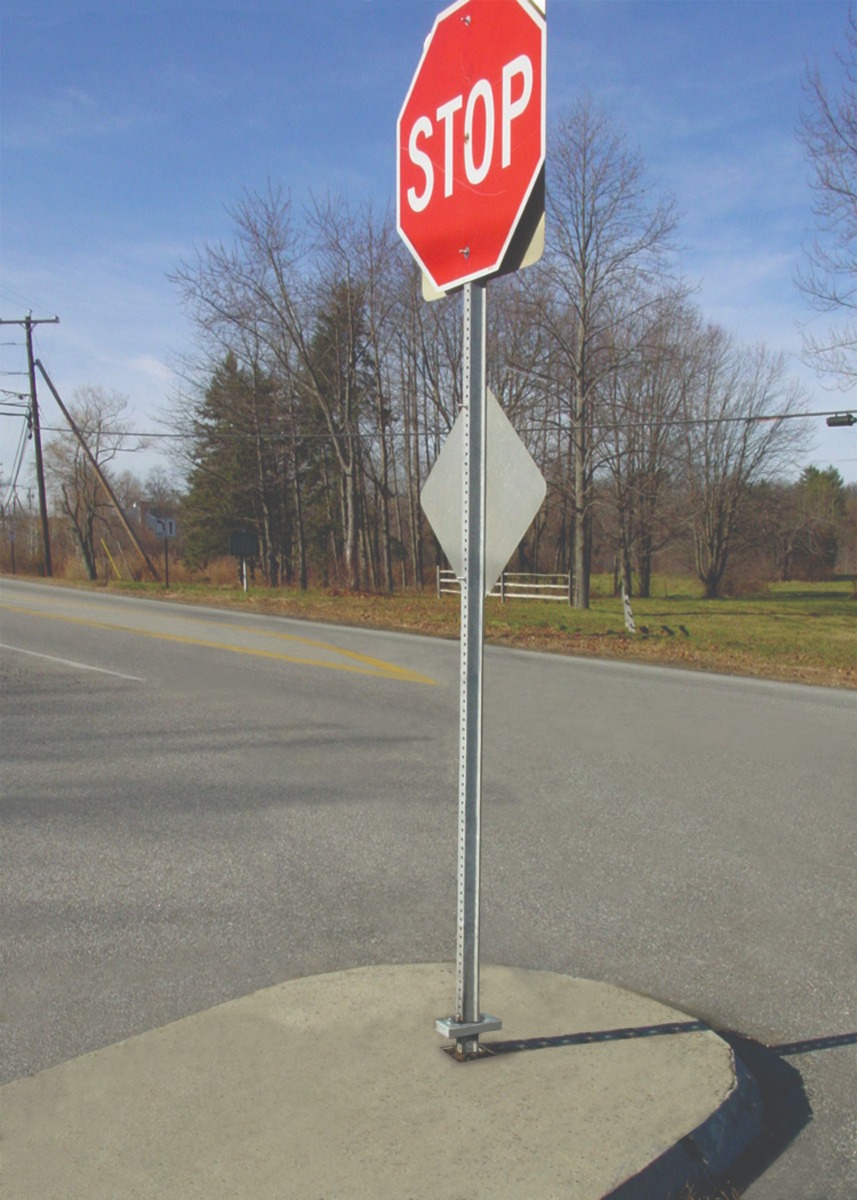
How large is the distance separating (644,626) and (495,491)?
20713 millimetres

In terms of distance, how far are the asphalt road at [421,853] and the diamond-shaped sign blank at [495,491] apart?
6.48 ft

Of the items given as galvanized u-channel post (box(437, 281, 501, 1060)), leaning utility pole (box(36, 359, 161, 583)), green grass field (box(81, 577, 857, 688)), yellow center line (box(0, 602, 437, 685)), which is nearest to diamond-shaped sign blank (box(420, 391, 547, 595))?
galvanized u-channel post (box(437, 281, 501, 1060))

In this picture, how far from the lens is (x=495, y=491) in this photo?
10.8 feet

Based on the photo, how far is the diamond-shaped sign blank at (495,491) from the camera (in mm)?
3223

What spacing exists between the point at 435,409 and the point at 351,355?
5880 millimetres

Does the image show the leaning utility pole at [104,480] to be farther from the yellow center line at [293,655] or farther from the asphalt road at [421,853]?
the asphalt road at [421,853]

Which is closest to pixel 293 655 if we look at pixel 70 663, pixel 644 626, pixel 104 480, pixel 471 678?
pixel 70 663

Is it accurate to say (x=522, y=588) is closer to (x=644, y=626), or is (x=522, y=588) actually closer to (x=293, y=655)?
(x=644, y=626)

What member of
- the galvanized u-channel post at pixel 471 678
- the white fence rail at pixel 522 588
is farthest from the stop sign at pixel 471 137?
the white fence rail at pixel 522 588

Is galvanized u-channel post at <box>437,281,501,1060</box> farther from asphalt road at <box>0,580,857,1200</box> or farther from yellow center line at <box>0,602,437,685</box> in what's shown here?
yellow center line at <box>0,602,437,685</box>

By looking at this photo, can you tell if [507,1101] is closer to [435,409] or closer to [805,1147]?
[805,1147]

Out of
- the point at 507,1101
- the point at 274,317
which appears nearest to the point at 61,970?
the point at 507,1101

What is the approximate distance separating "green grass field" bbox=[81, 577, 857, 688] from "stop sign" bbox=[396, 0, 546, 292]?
12.1m

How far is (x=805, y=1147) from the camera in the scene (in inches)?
118
